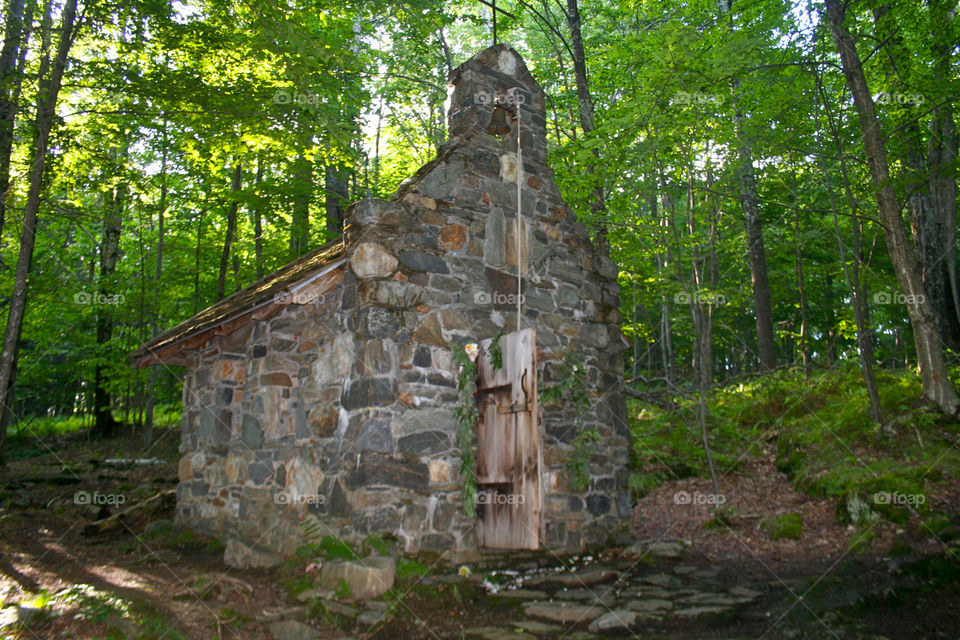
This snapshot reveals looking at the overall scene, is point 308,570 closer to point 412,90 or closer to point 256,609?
point 256,609

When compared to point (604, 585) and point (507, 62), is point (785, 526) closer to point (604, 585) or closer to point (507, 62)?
point (604, 585)

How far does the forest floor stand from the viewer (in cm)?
444

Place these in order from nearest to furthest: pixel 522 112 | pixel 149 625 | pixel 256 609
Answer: pixel 149 625 → pixel 256 609 → pixel 522 112

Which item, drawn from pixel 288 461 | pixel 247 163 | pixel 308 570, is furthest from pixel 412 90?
pixel 308 570

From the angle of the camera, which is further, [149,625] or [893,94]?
[893,94]

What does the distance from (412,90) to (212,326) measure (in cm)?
1274

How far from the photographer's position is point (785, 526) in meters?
7.77

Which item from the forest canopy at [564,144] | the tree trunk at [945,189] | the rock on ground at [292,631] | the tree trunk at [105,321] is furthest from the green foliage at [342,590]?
the tree trunk at [105,321]

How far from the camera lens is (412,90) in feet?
59.1

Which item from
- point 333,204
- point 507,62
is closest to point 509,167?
point 507,62

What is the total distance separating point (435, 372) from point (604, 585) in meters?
2.60

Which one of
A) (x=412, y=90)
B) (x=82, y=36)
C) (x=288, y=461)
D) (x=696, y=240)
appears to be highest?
(x=412, y=90)

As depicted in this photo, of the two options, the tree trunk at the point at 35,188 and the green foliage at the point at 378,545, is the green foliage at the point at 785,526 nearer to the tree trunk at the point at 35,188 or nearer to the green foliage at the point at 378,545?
the green foliage at the point at 378,545

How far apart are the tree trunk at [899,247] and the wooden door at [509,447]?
Answer: 239 inches
